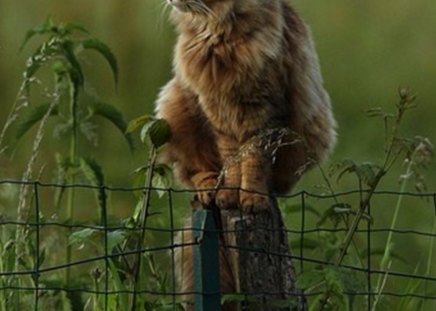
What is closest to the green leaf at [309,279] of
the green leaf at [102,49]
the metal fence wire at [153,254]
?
the metal fence wire at [153,254]

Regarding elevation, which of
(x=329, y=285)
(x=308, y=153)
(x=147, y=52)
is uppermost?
(x=147, y=52)

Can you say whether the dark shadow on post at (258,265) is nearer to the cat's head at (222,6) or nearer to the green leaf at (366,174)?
the green leaf at (366,174)

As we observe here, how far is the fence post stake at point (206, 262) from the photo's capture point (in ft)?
16.3

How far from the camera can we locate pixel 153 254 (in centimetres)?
621

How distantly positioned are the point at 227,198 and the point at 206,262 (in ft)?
2.59

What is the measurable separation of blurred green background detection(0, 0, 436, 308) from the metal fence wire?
0.32ft

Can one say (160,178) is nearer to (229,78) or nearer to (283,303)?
(229,78)

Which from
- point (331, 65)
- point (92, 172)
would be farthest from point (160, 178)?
point (331, 65)

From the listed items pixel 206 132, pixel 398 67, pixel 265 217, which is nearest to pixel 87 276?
pixel 206 132

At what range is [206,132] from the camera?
20.5 ft

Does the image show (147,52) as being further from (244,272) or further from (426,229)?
(244,272)

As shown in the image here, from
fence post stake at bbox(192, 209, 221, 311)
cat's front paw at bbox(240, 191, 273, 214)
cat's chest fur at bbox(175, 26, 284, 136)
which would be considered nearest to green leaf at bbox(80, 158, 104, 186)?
cat's chest fur at bbox(175, 26, 284, 136)

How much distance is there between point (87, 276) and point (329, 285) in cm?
198

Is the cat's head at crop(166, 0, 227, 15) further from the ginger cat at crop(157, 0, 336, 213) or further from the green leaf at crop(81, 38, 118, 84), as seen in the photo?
the green leaf at crop(81, 38, 118, 84)
